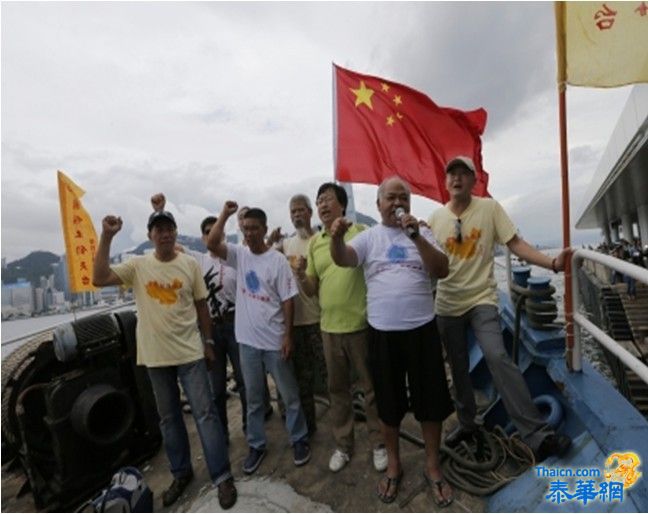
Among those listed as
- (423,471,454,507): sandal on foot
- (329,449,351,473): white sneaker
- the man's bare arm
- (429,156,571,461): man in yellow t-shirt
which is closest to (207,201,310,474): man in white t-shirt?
(329,449,351,473): white sneaker

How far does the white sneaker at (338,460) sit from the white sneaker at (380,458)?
231 millimetres

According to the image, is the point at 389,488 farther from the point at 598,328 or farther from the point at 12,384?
the point at 12,384

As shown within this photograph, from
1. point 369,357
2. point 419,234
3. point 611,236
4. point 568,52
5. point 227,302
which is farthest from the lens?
point 611,236

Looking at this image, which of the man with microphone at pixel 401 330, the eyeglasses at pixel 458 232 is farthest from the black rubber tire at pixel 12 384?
the eyeglasses at pixel 458 232

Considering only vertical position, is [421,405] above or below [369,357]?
below

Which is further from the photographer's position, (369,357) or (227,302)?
(227,302)

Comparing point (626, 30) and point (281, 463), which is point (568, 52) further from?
point (281, 463)

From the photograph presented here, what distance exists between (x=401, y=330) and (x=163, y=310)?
5.28 ft

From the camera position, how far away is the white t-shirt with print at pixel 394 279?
7.23 ft

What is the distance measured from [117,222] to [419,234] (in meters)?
1.92

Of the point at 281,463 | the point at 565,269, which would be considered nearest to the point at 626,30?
the point at 565,269

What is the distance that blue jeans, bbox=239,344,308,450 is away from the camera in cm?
275

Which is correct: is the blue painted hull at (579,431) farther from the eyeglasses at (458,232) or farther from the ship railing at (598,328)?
the eyeglasses at (458,232)

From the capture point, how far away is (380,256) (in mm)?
2324
